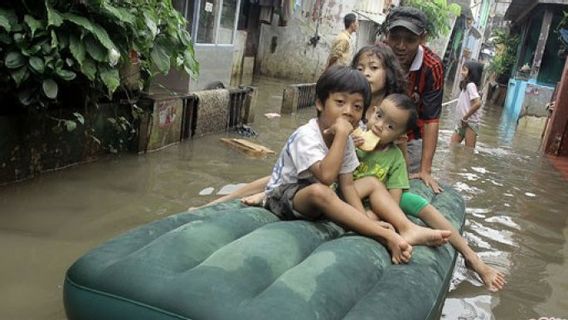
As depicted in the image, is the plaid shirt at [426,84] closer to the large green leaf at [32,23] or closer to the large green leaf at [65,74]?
the large green leaf at [65,74]

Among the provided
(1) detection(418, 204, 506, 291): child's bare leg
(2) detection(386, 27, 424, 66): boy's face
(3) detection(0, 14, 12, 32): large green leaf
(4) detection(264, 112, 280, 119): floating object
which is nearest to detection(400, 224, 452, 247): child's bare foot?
(1) detection(418, 204, 506, 291): child's bare leg

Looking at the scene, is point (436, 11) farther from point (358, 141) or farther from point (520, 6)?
point (358, 141)

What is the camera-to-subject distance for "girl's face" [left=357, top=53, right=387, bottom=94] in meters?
3.54

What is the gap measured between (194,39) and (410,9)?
19.2ft

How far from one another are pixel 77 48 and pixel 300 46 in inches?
545

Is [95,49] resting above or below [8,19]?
below

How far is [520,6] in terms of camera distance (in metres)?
19.2

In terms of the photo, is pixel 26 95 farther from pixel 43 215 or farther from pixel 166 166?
pixel 166 166

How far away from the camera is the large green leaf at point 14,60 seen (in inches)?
161

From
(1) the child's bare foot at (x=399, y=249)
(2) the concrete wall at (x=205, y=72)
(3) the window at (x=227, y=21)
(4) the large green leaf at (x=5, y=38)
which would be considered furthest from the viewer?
(3) the window at (x=227, y=21)

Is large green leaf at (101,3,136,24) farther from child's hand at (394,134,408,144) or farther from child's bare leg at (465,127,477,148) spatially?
child's bare leg at (465,127,477,148)

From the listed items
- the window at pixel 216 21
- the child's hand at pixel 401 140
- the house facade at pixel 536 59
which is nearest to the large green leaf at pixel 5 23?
the child's hand at pixel 401 140

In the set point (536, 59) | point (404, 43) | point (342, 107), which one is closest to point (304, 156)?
point (342, 107)

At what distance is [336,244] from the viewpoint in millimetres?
2613
